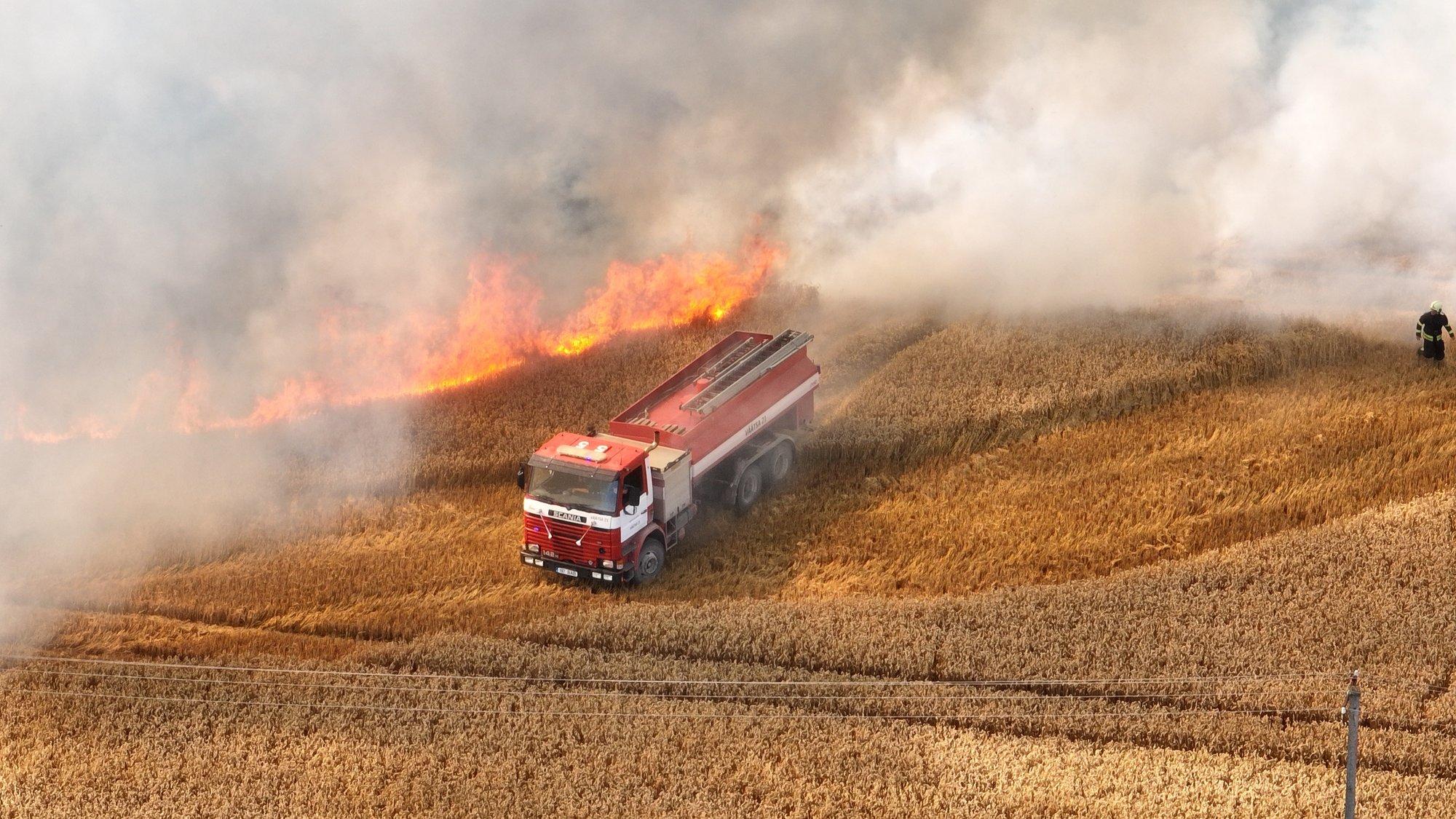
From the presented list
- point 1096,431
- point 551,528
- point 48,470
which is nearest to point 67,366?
point 48,470

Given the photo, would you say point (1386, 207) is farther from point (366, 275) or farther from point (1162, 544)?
point (366, 275)

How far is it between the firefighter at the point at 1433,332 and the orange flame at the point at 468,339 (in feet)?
44.9

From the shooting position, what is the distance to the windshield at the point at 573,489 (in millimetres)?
20406

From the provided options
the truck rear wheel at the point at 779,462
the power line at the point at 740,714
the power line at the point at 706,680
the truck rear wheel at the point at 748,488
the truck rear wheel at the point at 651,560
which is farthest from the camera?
the truck rear wheel at the point at 779,462

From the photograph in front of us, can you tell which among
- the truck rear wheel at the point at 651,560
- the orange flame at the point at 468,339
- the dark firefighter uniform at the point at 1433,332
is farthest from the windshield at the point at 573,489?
the dark firefighter uniform at the point at 1433,332

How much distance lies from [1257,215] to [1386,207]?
3137mm

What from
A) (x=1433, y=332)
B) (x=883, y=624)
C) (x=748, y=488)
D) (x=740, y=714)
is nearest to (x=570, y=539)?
(x=748, y=488)

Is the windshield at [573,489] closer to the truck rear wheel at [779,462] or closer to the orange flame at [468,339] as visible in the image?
the truck rear wheel at [779,462]

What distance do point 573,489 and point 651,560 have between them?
5.90ft

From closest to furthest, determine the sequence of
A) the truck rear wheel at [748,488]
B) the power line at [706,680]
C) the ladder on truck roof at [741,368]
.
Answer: the power line at [706,680] < the ladder on truck roof at [741,368] < the truck rear wheel at [748,488]

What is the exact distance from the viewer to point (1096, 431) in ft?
81.8

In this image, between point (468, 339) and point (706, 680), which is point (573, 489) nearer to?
point (706, 680)

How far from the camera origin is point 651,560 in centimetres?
2141

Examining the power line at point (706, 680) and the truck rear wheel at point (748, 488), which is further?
the truck rear wheel at point (748, 488)
